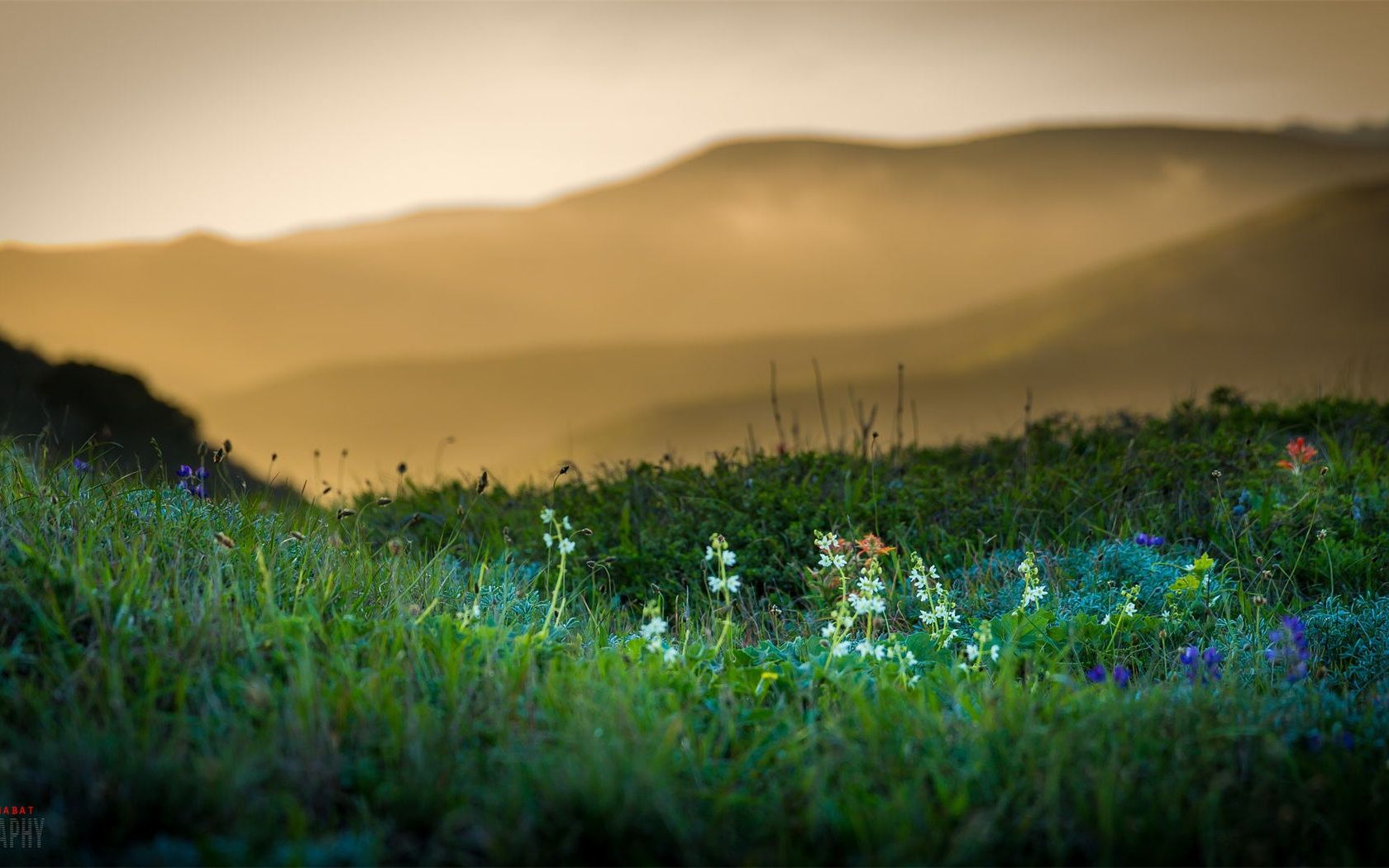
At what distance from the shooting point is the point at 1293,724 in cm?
401

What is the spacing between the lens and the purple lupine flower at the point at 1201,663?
4617 mm

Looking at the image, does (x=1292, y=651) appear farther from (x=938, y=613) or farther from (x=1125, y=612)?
(x=938, y=613)

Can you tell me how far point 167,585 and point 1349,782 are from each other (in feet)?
14.1

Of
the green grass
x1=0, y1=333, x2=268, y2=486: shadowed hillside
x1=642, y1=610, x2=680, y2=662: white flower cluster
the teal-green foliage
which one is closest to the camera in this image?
the green grass

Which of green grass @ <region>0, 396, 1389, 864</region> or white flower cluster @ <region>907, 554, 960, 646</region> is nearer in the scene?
green grass @ <region>0, 396, 1389, 864</region>

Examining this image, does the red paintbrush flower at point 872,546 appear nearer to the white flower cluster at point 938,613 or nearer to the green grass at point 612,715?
the white flower cluster at point 938,613

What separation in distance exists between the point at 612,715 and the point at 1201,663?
256 cm

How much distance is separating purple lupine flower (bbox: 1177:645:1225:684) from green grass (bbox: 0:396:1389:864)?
103 mm

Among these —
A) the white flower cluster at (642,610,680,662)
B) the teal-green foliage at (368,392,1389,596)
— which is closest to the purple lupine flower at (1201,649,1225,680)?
the teal-green foliage at (368,392,1389,596)

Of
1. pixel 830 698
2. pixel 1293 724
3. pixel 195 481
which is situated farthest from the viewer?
pixel 195 481

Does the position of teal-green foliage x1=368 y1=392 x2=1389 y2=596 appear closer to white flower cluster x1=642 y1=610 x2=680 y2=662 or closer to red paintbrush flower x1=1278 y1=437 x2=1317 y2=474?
red paintbrush flower x1=1278 y1=437 x2=1317 y2=474

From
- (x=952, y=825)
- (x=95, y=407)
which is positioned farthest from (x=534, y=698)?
(x=95, y=407)

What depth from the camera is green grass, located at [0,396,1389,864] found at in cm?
325

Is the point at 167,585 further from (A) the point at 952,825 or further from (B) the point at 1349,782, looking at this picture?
(B) the point at 1349,782
